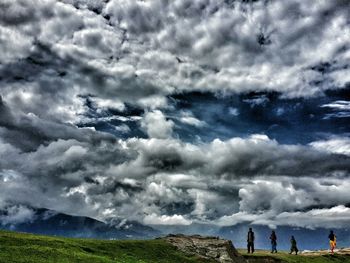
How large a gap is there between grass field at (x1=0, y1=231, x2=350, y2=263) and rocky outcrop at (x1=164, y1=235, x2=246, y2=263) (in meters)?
3.01

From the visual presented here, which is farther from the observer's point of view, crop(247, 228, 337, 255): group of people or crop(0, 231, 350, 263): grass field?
crop(247, 228, 337, 255): group of people

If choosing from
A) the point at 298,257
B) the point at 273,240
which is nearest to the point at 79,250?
the point at 273,240

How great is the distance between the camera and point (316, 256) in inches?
3359


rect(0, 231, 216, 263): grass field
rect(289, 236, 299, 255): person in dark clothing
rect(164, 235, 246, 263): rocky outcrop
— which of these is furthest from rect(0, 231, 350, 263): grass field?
rect(289, 236, 299, 255): person in dark clothing

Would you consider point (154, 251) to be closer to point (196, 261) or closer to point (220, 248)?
point (196, 261)

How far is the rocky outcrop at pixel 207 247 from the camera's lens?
210ft

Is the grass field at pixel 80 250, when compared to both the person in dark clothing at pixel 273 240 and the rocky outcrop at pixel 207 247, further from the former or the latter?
the person in dark clothing at pixel 273 240

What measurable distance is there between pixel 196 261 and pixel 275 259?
2164 centimetres

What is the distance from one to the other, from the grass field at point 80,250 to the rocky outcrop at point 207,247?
301 centimetres

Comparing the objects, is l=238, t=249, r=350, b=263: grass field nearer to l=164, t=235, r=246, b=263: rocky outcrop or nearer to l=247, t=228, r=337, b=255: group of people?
l=247, t=228, r=337, b=255: group of people

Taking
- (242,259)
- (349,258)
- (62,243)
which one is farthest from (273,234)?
(62,243)

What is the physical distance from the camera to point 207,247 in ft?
221

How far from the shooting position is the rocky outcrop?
6412 cm

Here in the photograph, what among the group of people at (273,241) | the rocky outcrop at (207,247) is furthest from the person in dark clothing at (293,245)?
the rocky outcrop at (207,247)
